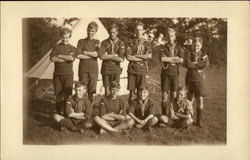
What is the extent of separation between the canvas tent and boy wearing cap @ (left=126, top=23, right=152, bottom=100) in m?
0.02

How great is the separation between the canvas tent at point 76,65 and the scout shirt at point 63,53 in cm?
2

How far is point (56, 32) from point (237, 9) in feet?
2.37

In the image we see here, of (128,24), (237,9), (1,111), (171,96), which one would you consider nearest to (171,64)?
(171,96)

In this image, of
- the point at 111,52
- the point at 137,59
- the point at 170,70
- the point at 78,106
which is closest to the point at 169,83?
the point at 170,70

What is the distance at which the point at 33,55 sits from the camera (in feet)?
5.28

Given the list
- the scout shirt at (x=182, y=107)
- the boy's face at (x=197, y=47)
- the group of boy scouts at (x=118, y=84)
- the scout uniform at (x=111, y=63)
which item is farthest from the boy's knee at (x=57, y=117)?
the boy's face at (x=197, y=47)

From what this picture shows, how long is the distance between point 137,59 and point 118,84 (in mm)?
125

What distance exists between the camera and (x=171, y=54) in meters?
1.62

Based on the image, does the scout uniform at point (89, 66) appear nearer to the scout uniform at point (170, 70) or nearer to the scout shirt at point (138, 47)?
the scout shirt at point (138, 47)

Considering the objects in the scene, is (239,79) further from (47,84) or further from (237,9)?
(47,84)

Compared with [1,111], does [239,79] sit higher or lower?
higher

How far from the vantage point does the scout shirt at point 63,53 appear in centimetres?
160

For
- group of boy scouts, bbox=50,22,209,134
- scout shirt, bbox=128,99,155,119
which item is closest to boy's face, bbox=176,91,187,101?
group of boy scouts, bbox=50,22,209,134

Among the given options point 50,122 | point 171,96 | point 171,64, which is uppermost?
point 171,64
